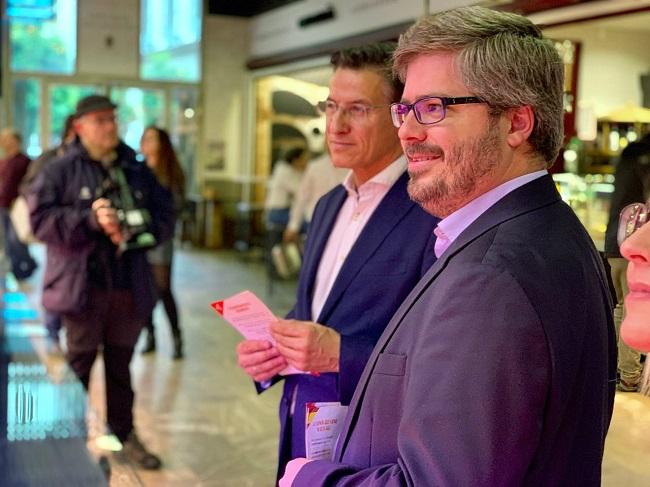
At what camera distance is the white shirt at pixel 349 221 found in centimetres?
205

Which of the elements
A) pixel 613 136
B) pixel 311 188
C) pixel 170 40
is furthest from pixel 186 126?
pixel 613 136

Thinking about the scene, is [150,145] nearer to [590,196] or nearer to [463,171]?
[590,196]

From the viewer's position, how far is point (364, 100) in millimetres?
2062

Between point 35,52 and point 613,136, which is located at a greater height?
point 35,52

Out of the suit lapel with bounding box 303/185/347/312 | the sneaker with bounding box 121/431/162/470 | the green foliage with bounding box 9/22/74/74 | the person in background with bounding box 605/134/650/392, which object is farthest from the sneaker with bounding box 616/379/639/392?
the green foliage with bounding box 9/22/74/74

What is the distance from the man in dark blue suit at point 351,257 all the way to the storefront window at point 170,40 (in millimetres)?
3952

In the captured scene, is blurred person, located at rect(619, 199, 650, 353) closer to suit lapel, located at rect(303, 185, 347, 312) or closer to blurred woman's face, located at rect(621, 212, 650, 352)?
blurred woman's face, located at rect(621, 212, 650, 352)

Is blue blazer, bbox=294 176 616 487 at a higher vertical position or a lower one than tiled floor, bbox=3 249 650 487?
higher

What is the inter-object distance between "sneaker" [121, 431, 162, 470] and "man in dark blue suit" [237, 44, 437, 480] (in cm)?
192

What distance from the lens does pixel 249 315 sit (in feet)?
6.58

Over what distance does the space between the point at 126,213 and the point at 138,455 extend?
3.66ft

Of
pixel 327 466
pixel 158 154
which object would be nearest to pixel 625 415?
pixel 327 466

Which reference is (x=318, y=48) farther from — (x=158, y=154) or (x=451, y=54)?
(x=451, y=54)

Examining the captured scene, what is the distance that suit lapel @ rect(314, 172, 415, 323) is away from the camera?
6.31 feet
